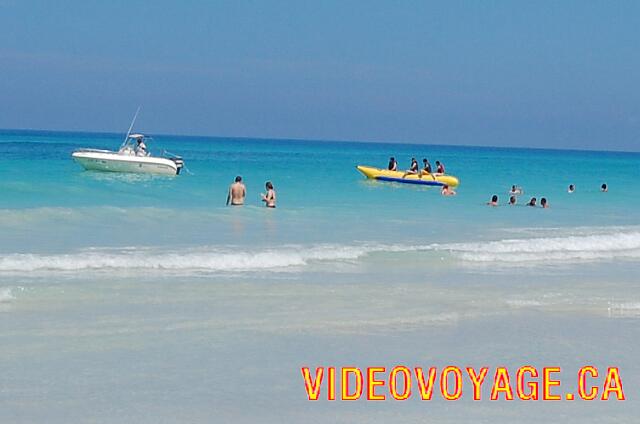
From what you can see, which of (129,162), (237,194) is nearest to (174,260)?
(237,194)

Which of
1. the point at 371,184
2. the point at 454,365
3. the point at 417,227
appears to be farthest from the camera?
the point at 371,184

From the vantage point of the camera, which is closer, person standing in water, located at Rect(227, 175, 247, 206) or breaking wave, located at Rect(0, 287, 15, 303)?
breaking wave, located at Rect(0, 287, 15, 303)

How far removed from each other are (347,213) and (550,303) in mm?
13198

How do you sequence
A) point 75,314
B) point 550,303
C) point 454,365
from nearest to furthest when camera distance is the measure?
1. point 454,365
2. point 75,314
3. point 550,303

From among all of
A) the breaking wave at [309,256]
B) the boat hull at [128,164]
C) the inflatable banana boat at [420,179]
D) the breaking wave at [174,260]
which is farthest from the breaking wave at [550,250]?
the boat hull at [128,164]

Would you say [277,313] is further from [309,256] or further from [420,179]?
[420,179]

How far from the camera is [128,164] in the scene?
34.1m

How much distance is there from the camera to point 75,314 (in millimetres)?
8625

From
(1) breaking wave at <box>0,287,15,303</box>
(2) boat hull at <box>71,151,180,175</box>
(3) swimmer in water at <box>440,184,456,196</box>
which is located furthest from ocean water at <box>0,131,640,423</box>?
(2) boat hull at <box>71,151,180,175</box>

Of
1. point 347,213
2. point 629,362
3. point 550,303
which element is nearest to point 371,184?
point 347,213

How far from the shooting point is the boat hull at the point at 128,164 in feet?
112

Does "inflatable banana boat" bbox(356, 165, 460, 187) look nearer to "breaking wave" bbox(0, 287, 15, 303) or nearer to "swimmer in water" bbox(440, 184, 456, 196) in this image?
"swimmer in water" bbox(440, 184, 456, 196)

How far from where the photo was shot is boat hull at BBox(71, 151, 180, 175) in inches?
1342

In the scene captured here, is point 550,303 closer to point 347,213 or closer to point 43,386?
point 43,386
